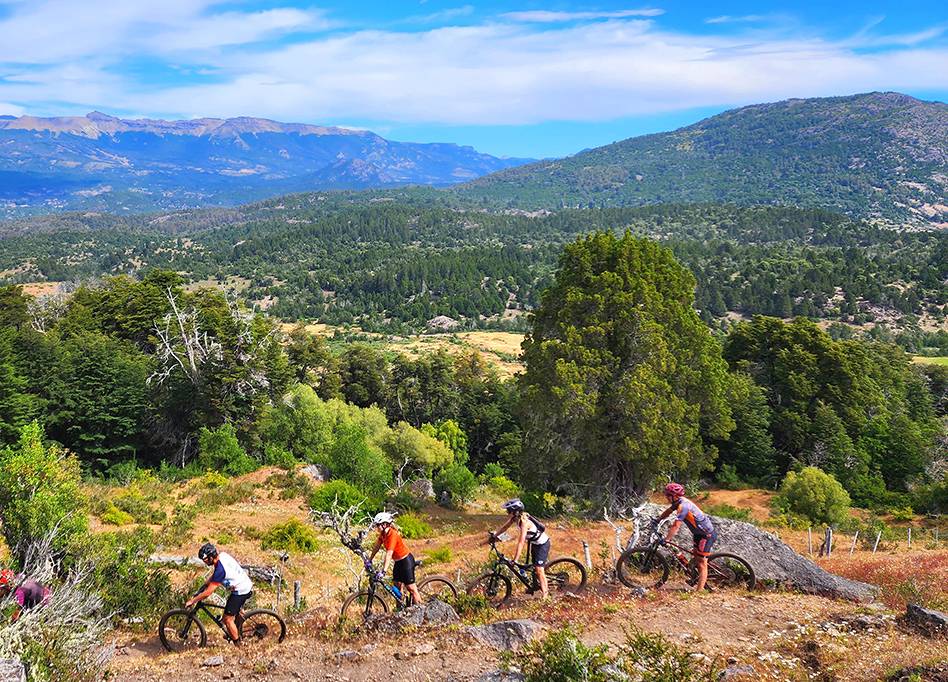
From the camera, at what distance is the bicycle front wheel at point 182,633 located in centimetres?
978

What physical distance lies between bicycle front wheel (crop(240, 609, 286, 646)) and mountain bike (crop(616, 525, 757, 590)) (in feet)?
19.4

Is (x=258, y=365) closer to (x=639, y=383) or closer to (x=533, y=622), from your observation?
(x=639, y=383)

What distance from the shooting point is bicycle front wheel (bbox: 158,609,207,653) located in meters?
9.78

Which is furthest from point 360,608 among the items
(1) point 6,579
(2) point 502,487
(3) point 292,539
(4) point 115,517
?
(2) point 502,487

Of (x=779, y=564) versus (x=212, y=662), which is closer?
(x=212, y=662)

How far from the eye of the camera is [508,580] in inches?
408

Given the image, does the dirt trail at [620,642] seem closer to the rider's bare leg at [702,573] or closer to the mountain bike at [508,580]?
the rider's bare leg at [702,573]

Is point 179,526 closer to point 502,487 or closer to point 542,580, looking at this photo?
point 542,580

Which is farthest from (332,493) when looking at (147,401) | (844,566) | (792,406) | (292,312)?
(292,312)

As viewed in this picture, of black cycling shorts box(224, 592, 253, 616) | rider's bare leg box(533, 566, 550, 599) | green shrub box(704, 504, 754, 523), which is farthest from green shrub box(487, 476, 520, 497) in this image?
black cycling shorts box(224, 592, 253, 616)

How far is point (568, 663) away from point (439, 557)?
11.5 metres

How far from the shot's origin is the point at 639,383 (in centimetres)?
1916

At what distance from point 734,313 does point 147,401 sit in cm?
12058

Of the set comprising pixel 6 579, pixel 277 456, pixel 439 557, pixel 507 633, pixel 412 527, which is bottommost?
pixel 277 456
